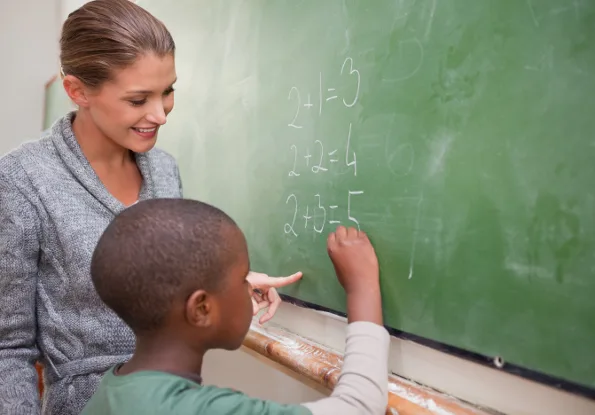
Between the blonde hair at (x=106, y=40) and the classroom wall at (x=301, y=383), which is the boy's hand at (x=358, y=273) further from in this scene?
the blonde hair at (x=106, y=40)

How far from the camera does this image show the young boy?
74 cm

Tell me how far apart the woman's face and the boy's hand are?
0.51 metres

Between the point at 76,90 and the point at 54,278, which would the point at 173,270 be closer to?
the point at 54,278

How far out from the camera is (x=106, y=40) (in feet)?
3.64

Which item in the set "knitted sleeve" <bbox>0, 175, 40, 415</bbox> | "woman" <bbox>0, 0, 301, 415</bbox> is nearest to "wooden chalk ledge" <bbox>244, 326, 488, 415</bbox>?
"woman" <bbox>0, 0, 301, 415</bbox>

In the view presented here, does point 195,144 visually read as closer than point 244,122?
No

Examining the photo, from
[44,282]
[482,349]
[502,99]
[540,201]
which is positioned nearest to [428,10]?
[502,99]

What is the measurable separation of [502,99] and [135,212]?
2.13 feet

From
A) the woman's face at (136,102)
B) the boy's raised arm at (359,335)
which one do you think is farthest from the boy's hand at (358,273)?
the woman's face at (136,102)

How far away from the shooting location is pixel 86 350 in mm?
1168

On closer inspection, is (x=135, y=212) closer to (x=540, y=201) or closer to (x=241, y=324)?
(x=241, y=324)

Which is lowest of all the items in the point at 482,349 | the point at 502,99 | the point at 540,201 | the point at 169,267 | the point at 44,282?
the point at 44,282

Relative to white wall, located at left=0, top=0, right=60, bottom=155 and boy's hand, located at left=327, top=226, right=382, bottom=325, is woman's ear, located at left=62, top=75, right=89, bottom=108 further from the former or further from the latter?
white wall, located at left=0, top=0, right=60, bottom=155

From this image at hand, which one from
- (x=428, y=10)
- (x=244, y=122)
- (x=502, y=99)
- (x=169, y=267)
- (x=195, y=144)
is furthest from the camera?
(x=195, y=144)
